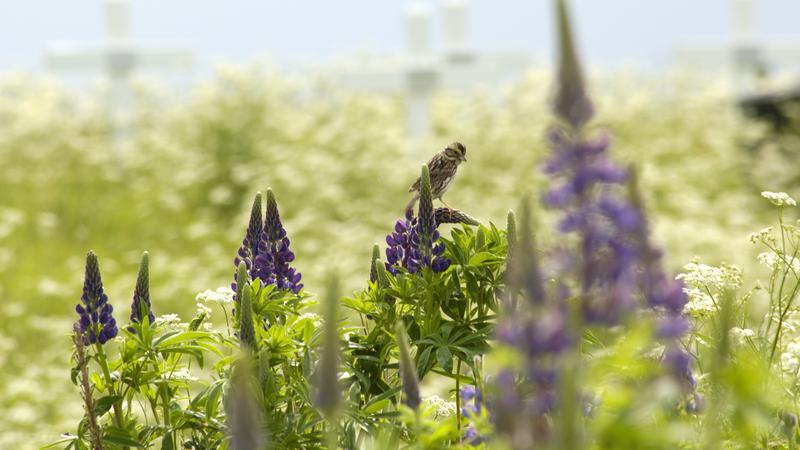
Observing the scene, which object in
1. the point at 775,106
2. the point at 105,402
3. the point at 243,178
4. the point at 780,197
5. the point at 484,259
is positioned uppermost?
the point at 775,106

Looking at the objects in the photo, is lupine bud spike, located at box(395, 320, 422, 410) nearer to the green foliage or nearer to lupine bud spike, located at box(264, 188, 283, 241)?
lupine bud spike, located at box(264, 188, 283, 241)

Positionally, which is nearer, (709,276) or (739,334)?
(739,334)

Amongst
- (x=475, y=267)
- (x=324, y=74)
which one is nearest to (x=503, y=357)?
(x=475, y=267)

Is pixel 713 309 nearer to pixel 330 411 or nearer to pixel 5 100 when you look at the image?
pixel 330 411

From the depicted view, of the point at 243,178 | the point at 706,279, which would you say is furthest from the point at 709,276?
the point at 243,178

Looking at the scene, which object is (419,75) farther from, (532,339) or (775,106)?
(532,339)

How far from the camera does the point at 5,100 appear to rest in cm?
1619

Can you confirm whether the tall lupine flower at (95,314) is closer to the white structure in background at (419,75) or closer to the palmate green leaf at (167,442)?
the palmate green leaf at (167,442)

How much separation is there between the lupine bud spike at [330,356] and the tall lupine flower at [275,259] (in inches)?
46.8

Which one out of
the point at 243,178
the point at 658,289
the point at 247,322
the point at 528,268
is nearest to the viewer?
the point at 528,268

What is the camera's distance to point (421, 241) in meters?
2.49

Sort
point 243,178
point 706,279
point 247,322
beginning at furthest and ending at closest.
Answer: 1. point 243,178
2. point 706,279
3. point 247,322

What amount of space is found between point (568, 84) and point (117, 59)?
14.6 metres

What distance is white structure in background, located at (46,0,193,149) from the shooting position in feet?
48.9
